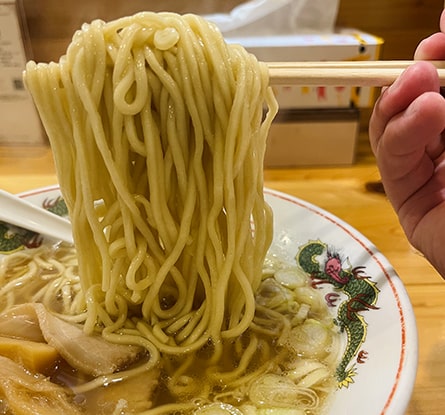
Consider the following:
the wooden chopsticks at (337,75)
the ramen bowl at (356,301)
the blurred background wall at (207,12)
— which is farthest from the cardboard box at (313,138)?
the wooden chopsticks at (337,75)

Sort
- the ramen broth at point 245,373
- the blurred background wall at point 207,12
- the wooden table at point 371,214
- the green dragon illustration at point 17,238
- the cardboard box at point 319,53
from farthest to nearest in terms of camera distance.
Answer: the blurred background wall at point 207,12 < the cardboard box at point 319,53 < the green dragon illustration at point 17,238 < the wooden table at point 371,214 < the ramen broth at point 245,373

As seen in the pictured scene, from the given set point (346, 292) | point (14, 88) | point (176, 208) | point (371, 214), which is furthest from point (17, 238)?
point (371, 214)

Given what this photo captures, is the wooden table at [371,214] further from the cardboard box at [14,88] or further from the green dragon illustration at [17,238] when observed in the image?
the green dragon illustration at [17,238]

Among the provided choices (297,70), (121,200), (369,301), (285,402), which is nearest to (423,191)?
(369,301)

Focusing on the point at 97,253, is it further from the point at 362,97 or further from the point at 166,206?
the point at 362,97

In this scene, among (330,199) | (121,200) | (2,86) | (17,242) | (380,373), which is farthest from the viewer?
(2,86)

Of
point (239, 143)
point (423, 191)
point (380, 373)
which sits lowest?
point (380, 373)

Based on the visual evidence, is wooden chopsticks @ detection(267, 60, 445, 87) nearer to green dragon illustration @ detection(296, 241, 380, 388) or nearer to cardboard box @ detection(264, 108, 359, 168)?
green dragon illustration @ detection(296, 241, 380, 388)
